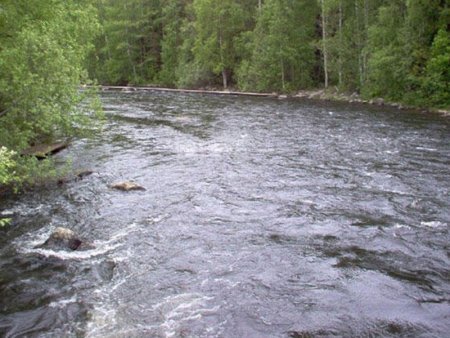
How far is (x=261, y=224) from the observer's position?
43.0 feet

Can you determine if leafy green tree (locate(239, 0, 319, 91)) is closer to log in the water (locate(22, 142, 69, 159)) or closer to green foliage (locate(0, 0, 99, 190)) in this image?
log in the water (locate(22, 142, 69, 159))

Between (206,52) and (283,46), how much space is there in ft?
41.1

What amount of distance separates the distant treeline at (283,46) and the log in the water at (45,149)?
909 inches

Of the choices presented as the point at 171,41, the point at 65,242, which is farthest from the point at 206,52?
the point at 65,242

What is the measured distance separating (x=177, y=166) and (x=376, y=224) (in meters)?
9.54

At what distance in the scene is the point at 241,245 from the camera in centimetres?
1180

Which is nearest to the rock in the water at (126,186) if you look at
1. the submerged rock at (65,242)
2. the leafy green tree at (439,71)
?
the submerged rock at (65,242)

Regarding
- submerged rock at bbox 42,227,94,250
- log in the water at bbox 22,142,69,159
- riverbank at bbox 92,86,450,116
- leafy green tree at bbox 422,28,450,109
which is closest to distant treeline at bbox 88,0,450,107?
leafy green tree at bbox 422,28,450,109

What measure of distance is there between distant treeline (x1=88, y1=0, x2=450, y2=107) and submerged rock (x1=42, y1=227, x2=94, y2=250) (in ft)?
88.6

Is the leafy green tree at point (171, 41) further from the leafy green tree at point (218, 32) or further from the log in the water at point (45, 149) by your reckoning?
the log in the water at point (45, 149)

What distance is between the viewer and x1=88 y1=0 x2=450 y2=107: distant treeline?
1286 inches

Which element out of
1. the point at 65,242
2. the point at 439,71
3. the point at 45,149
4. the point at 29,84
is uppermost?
the point at 29,84

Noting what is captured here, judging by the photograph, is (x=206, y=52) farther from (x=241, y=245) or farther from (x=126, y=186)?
(x=241, y=245)

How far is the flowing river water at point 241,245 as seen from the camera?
8.68 metres
